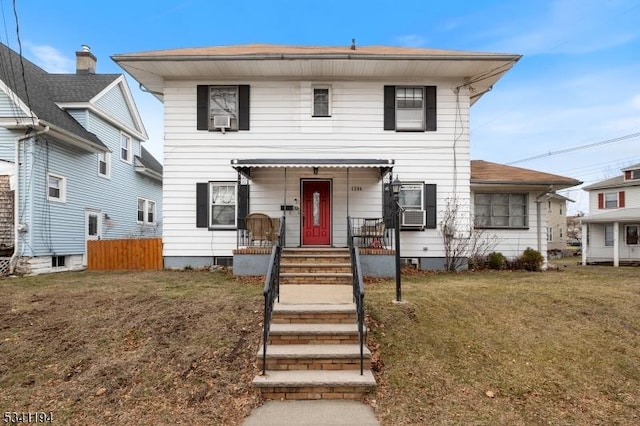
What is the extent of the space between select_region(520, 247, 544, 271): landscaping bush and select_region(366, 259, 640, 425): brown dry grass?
15.7 ft

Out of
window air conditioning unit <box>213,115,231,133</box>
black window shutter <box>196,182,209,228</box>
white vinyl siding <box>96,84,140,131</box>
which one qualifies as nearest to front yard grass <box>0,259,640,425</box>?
black window shutter <box>196,182,209,228</box>

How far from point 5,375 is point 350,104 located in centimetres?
990

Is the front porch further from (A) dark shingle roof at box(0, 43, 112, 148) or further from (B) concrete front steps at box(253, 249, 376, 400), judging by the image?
(A) dark shingle roof at box(0, 43, 112, 148)

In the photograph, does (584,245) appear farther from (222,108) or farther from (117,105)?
(117,105)

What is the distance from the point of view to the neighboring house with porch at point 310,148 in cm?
1134

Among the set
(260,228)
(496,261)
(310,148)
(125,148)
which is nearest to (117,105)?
(125,148)

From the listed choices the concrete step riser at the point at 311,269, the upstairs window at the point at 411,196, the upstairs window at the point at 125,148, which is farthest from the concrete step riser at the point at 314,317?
the upstairs window at the point at 125,148

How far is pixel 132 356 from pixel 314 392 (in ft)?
8.01

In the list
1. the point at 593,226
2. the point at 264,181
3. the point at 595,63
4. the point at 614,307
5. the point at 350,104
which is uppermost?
the point at 595,63

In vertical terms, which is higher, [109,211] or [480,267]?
[109,211]

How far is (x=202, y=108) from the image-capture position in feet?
37.3

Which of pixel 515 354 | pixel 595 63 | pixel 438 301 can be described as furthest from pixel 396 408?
pixel 595 63

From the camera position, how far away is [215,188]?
37.7 feet

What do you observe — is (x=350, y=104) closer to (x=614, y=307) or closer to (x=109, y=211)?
(x=614, y=307)
